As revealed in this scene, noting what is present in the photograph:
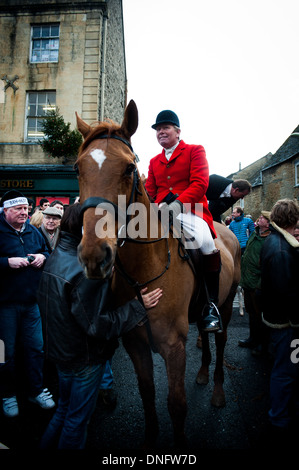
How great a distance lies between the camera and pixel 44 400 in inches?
123

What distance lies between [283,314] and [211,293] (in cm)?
75

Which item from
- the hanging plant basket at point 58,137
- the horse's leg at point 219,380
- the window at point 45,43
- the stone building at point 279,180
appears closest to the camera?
the horse's leg at point 219,380

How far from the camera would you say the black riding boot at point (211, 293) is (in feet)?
8.94

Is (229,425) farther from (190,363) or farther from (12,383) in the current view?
(12,383)

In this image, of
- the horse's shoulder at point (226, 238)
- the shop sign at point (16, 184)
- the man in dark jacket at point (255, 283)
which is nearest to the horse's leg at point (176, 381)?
the horse's shoulder at point (226, 238)

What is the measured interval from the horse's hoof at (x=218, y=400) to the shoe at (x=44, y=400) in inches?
79.6

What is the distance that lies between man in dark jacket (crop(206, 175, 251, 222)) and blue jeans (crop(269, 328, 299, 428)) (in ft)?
7.42

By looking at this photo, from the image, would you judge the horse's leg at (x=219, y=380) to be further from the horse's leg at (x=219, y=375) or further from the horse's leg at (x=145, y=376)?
the horse's leg at (x=145, y=376)

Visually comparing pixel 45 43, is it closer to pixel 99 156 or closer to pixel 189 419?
pixel 99 156

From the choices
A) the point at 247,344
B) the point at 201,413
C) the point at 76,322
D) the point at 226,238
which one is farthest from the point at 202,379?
the point at 76,322

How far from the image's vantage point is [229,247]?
4.09 m

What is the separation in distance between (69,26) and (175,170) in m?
14.1

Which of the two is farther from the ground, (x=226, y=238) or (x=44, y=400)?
(x=226, y=238)
